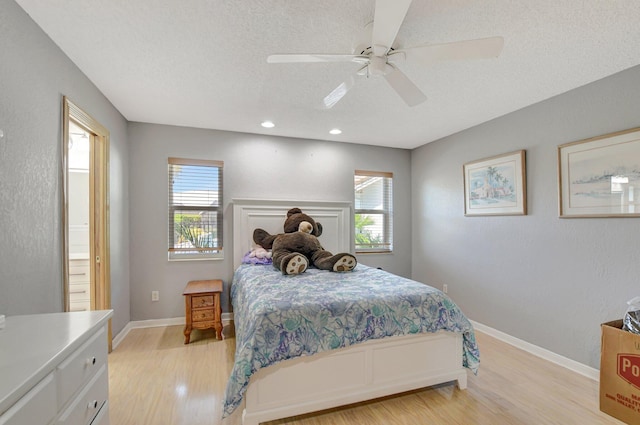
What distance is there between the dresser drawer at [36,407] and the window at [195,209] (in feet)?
8.66

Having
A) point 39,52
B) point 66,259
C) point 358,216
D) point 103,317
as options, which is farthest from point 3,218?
point 358,216

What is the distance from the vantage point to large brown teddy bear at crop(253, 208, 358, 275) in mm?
2691

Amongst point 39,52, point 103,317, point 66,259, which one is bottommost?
point 103,317

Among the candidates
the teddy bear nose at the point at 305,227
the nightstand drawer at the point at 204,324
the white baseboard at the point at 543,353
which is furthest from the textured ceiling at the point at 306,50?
the white baseboard at the point at 543,353

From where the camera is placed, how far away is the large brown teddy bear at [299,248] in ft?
8.83

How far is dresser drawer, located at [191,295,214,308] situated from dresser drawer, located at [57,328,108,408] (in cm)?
160

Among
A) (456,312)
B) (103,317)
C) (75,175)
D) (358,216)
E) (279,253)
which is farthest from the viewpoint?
(358,216)

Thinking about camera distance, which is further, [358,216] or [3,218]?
[358,216]

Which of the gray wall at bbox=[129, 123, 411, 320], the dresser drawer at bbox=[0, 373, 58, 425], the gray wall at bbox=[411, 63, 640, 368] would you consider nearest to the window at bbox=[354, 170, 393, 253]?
the gray wall at bbox=[129, 123, 411, 320]

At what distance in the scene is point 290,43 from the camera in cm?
180

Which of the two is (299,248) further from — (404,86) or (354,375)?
(404,86)

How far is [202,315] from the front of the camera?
288 cm

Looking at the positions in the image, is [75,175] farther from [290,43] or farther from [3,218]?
[290,43]

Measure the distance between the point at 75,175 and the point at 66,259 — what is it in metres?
2.06
